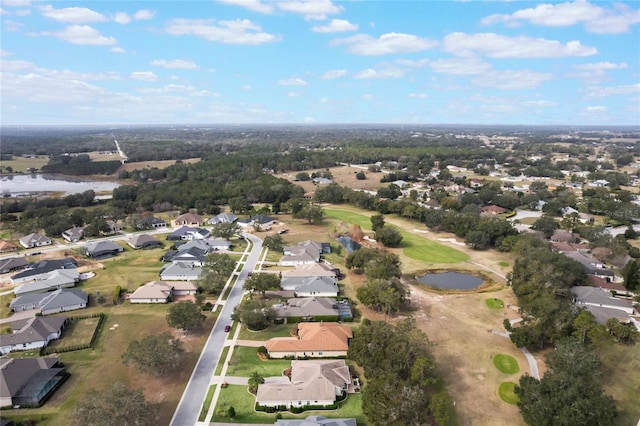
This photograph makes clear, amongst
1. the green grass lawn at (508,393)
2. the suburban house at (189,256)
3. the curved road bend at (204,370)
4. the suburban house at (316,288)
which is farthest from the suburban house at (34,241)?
the green grass lawn at (508,393)

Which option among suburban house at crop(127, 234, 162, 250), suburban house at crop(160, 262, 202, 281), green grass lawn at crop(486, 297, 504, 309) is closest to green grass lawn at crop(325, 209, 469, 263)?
green grass lawn at crop(486, 297, 504, 309)

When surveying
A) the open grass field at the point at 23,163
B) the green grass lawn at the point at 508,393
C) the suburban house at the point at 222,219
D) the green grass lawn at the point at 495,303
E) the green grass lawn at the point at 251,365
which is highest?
the open grass field at the point at 23,163

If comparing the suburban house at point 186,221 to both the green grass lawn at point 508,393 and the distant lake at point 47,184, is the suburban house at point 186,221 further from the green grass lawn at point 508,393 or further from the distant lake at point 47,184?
the green grass lawn at point 508,393

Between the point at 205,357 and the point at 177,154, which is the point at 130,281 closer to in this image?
the point at 205,357

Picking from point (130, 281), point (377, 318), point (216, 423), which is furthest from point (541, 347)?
point (130, 281)

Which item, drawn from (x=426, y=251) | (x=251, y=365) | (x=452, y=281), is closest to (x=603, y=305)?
(x=452, y=281)

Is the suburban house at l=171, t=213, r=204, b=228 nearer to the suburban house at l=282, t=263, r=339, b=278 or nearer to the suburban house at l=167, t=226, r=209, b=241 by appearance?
the suburban house at l=167, t=226, r=209, b=241
